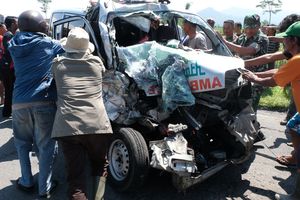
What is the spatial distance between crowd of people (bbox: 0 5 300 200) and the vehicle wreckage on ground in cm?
33

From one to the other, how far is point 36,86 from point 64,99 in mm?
707

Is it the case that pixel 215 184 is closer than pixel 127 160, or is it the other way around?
pixel 127 160

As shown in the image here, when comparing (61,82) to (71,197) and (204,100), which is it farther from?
(204,100)

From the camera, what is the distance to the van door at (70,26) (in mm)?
4932

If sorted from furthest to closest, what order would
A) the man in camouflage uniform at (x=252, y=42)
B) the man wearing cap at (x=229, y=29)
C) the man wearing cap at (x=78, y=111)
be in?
the man wearing cap at (x=229, y=29)
the man in camouflage uniform at (x=252, y=42)
the man wearing cap at (x=78, y=111)

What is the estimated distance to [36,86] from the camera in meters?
4.02

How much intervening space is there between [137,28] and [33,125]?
2419 millimetres

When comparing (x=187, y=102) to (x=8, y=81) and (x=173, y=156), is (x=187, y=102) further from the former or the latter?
(x=8, y=81)

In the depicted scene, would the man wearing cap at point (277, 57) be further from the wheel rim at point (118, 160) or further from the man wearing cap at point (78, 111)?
the man wearing cap at point (78, 111)

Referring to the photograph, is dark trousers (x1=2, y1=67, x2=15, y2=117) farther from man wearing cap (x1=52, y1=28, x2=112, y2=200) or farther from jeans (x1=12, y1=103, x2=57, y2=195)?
man wearing cap (x1=52, y1=28, x2=112, y2=200)

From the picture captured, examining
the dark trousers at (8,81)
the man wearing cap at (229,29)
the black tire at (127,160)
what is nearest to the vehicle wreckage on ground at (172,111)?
the black tire at (127,160)

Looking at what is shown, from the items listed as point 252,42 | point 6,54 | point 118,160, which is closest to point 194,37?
point 252,42

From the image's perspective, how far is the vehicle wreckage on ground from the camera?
3936mm

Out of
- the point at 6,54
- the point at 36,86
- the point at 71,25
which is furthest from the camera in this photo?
the point at 6,54
